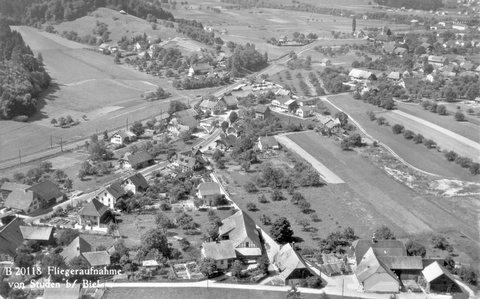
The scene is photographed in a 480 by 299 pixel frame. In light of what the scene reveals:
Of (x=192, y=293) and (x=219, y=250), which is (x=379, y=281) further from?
(x=192, y=293)

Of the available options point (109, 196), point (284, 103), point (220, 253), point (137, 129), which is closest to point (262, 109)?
point (284, 103)

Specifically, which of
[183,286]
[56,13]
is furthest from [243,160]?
[56,13]

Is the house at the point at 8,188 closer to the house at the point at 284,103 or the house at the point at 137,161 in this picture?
the house at the point at 137,161

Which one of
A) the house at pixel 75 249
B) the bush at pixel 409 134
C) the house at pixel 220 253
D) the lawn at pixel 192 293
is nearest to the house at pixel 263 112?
the bush at pixel 409 134

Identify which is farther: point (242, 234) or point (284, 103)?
point (284, 103)

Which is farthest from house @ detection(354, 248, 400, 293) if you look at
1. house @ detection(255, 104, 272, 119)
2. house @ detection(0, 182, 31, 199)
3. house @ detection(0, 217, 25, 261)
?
house @ detection(255, 104, 272, 119)

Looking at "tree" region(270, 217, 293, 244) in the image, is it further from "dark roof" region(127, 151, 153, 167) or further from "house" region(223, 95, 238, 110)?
"house" region(223, 95, 238, 110)

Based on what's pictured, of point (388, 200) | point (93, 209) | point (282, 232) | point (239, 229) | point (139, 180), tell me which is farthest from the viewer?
point (139, 180)
